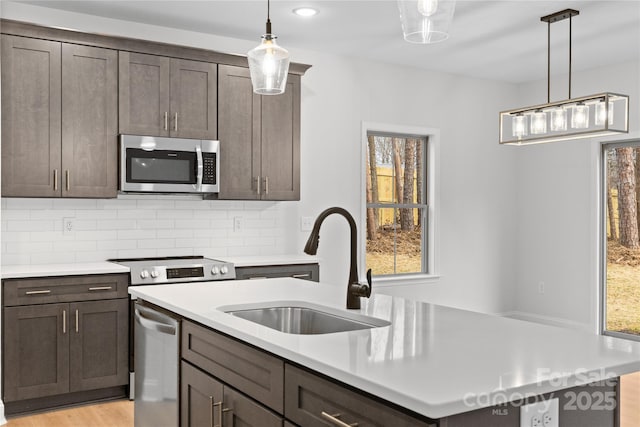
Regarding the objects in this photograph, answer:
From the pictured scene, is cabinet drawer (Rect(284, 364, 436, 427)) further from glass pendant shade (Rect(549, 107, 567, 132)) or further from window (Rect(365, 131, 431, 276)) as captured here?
window (Rect(365, 131, 431, 276))

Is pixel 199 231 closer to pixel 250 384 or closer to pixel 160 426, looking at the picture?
pixel 160 426

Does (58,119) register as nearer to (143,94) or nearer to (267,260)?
Answer: (143,94)

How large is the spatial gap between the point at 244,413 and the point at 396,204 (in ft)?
14.5

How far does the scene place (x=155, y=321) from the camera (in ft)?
9.06

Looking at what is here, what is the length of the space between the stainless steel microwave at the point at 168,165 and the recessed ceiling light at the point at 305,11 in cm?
113

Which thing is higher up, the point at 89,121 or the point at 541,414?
the point at 89,121

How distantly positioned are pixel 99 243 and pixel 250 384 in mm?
3003

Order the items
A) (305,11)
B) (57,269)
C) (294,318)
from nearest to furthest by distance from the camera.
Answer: (294,318) < (57,269) < (305,11)

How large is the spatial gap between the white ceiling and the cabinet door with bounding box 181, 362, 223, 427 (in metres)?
2.75

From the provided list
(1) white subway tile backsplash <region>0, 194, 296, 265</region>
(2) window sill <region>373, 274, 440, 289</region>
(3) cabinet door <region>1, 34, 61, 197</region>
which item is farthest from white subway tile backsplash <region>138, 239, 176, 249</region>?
(2) window sill <region>373, 274, 440, 289</region>

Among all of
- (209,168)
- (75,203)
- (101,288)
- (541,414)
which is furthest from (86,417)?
(541,414)

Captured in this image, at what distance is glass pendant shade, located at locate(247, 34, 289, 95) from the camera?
106 inches

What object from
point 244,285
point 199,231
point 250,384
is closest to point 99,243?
point 199,231

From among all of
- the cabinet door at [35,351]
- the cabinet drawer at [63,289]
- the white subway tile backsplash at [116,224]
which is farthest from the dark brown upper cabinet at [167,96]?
the cabinet door at [35,351]
